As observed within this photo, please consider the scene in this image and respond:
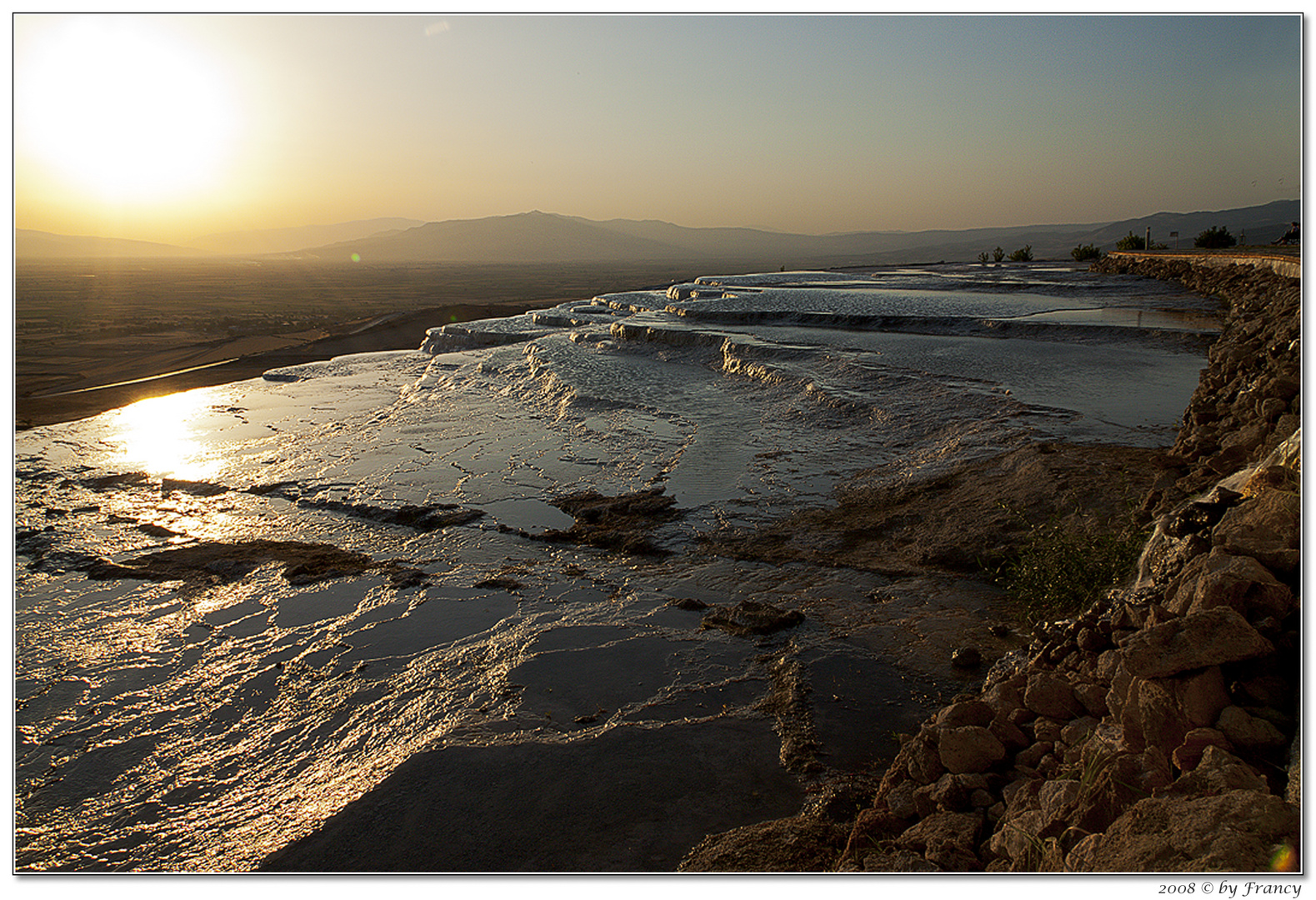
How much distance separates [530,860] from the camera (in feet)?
10.3

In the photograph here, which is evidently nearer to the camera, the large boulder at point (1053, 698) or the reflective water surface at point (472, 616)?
the large boulder at point (1053, 698)

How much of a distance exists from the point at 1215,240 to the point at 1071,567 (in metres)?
30.2

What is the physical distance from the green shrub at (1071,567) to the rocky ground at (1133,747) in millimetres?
591

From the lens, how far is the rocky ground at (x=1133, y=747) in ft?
7.13

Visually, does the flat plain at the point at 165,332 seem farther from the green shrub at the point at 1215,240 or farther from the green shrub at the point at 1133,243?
the green shrub at the point at 1133,243

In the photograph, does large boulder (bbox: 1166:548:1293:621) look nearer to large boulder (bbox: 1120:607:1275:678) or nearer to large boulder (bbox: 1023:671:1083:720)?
large boulder (bbox: 1120:607:1275:678)

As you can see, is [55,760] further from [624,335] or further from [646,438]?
[624,335]

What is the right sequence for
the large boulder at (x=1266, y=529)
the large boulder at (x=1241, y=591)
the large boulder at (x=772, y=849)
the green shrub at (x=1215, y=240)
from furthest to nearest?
the green shrub at (x=1215, y=240) < the large boulder at (x=772, y=849) < the large boulder at (x=1266, y=529) < the large boulder at (x=1241, y=591)

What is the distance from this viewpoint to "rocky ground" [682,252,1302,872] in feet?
7.13

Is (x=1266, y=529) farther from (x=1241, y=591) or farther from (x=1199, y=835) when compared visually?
(x=1199, y=835)

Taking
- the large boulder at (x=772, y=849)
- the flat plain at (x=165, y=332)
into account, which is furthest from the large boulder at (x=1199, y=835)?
the flat plain at (x=165, y=332)

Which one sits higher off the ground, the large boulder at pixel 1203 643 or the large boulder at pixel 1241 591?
the large boulder at pixel 1241 591

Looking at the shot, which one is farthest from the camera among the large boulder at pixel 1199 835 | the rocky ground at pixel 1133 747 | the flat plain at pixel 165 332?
the flat plain at pixel 165 332

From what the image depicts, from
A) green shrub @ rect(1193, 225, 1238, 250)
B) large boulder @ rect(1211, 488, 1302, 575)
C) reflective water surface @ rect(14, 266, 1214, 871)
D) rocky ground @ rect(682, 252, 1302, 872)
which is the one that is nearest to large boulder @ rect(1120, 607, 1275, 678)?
rocky ground @ rect(682, 252, 1302, 872)
